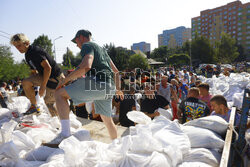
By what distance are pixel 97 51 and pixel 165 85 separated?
336cm

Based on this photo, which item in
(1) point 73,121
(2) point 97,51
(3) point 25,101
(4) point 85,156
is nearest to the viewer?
(4) point 85,156

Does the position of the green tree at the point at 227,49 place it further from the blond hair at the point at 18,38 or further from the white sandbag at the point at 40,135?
the white sandbag at the point at 40,135

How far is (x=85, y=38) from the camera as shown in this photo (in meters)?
2.16

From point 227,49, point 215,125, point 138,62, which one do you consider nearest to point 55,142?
point 215,125

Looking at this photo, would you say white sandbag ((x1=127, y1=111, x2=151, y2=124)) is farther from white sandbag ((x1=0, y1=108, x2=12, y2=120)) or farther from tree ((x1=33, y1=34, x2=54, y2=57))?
tree ((x1=33, y1=34, x2=54, y2=57))

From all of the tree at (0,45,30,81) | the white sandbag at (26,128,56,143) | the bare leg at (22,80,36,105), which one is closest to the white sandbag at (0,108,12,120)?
the bare leg at (22,80,36,105)

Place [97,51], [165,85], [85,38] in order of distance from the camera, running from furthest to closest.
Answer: [165,85], [85,38], [97,51]

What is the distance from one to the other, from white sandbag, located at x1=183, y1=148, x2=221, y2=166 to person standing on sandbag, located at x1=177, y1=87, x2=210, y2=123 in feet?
5.28

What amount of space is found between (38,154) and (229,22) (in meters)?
103

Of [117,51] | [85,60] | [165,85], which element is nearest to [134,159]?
[85,60]

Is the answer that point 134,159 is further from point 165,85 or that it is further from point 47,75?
point 165,85

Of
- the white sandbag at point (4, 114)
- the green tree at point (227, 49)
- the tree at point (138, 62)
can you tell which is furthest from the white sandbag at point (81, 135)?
the green tree at point (227, 49)

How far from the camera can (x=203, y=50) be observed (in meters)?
50.4

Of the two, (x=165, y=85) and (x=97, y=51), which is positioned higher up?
(x=97, y=51)
